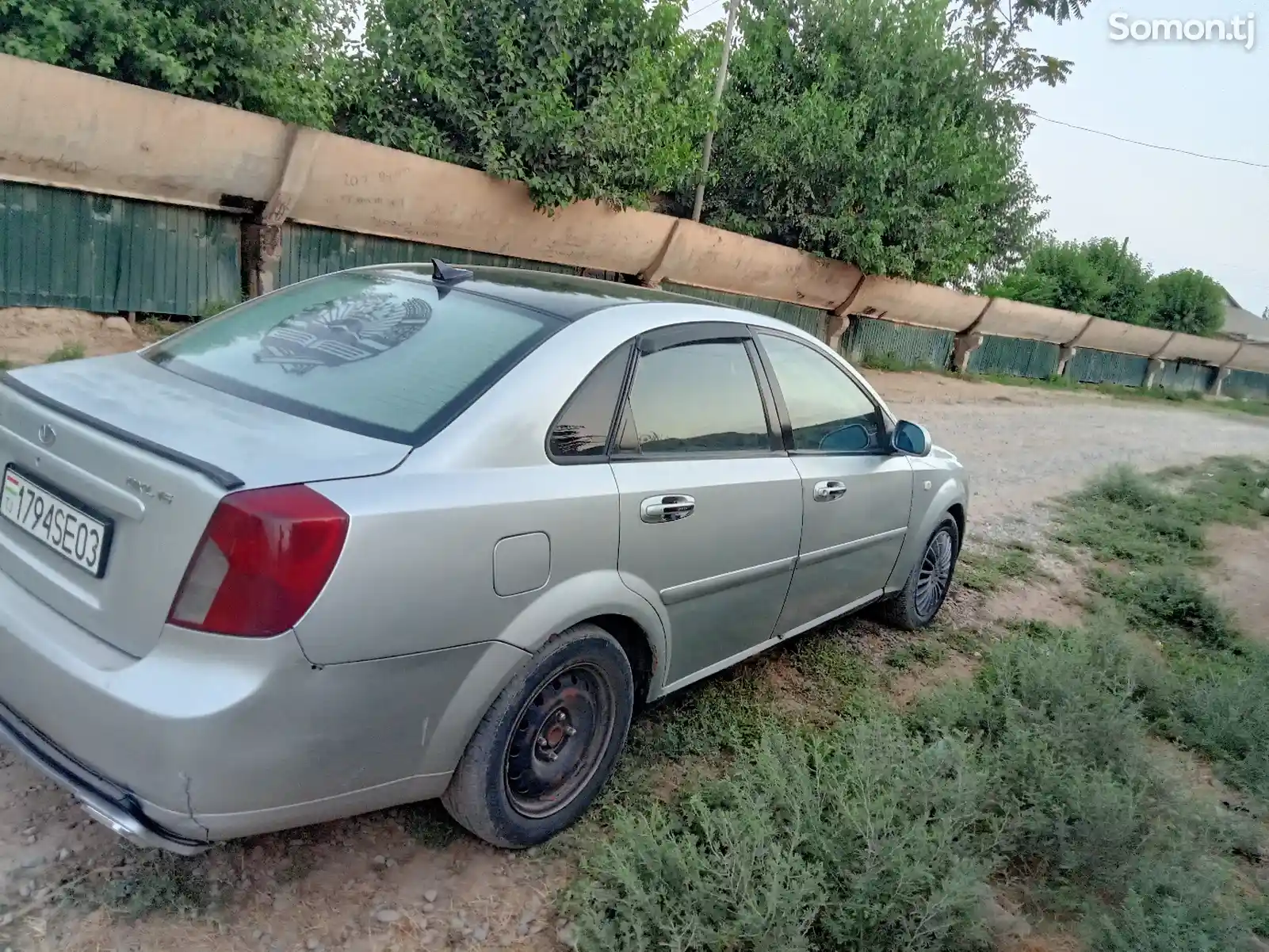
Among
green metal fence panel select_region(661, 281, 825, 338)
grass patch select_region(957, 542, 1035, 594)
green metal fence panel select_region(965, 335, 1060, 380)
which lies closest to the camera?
grass patch select_region(957, 542, 1035, 594)

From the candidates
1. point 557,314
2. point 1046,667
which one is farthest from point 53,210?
point 1046,667

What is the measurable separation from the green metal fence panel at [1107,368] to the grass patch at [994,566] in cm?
2005

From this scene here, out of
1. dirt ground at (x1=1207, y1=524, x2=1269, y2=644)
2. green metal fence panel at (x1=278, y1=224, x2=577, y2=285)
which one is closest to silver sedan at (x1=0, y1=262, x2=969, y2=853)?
dirt ground at (x1=1207, y1=524, x2=1269, y2=644)

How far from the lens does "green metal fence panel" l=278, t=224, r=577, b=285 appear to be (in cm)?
883

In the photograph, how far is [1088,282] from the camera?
25703 millimetres

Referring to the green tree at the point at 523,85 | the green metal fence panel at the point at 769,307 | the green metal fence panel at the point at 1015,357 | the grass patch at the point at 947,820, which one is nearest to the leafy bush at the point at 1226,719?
the grass patch at the point at 947,820

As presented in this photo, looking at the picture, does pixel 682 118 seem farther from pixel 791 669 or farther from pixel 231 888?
pixel 231 888

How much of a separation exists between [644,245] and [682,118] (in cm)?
163

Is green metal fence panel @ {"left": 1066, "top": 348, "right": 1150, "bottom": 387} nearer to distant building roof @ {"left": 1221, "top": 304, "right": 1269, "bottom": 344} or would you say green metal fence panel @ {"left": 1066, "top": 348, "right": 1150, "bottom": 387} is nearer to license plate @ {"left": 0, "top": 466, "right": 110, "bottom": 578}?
distant building roof @ {"left": 1221, "top": 304, "right": 1269, "bottom": 344}

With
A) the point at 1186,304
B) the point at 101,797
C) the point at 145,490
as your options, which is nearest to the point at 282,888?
the point at 101,797

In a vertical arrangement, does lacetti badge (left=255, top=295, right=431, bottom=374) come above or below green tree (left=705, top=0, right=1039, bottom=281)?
below

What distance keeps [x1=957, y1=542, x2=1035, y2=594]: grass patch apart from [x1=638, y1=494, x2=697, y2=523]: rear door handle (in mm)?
3471

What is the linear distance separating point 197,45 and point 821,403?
6.23 metres

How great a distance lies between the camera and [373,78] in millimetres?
9328
